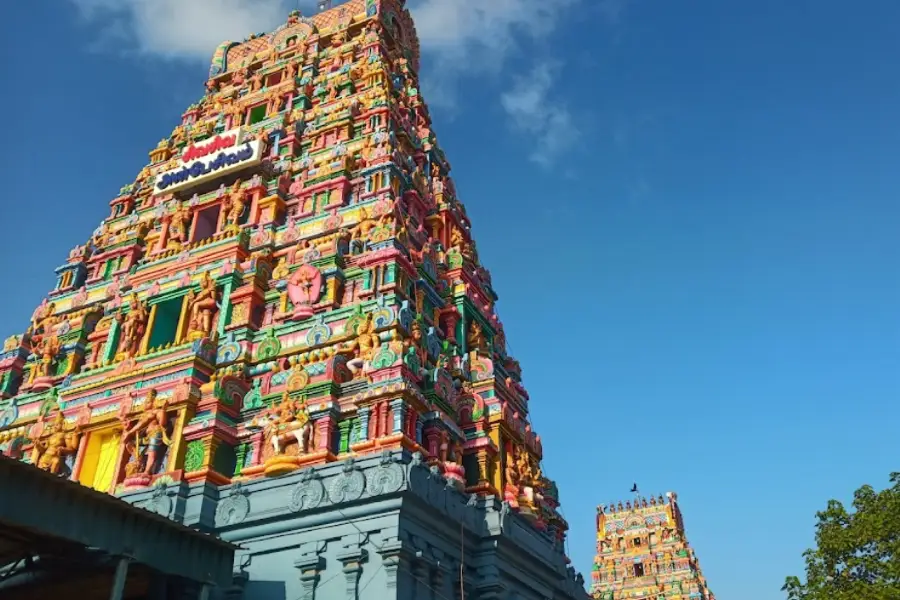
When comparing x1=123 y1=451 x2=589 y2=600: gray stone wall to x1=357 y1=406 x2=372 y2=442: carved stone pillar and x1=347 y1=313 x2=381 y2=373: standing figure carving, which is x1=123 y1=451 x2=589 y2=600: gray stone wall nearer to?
x1=357 y1=406 x2=372 y2=442: carved stone pillar

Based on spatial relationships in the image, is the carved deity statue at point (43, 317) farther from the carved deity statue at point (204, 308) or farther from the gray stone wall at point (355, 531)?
the gray stone wall at point (355, 531)

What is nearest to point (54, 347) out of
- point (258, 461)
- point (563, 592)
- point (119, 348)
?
point (119, 348)

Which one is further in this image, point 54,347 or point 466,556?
point 54,347

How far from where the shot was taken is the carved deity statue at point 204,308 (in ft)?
75.2

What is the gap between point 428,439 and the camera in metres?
20.1

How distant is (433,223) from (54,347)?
1277cm

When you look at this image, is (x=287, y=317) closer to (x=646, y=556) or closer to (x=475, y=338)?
(x=475, y=338)

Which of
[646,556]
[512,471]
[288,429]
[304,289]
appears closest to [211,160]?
[304,289]

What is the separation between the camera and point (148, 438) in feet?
66.2

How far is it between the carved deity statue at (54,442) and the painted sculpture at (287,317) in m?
0.16

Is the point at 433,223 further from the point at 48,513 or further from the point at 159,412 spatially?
the point at 48,513

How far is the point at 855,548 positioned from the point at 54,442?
70.7 ft

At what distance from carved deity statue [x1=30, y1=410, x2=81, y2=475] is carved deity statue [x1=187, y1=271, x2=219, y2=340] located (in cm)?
390

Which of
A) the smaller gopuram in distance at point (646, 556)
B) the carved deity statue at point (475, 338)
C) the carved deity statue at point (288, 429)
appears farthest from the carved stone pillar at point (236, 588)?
the smaller gopuram in distance at point (646, 556)
